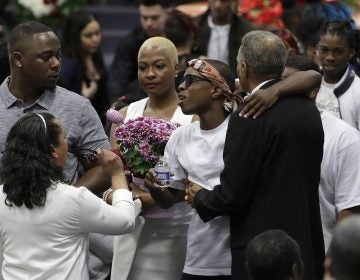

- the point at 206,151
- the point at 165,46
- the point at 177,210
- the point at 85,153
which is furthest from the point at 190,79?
the point at 177,210

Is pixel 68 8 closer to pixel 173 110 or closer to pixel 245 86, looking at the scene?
pixel 173 110

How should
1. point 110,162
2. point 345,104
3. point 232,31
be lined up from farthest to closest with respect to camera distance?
point 232,31, point 345,104, point 110,162

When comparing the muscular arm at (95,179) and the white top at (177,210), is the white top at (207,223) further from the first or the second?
the muscular arm at (95,179)

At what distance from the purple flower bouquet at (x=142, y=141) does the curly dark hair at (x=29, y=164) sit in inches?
29.3

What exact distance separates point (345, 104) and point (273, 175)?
6.04ft

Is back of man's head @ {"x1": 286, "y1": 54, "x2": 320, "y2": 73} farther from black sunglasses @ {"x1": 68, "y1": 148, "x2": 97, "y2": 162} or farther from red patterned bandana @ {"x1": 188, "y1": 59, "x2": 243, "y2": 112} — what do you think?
black sunglasses @ {"x1": 68, "y1": 148, "x2": 97, "y2": 162}

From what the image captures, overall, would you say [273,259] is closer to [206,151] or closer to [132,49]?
[206,151]

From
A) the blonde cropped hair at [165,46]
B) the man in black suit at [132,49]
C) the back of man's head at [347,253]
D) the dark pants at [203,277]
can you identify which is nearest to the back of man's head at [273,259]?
the dark pants at [203,277]

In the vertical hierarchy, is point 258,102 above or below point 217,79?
above

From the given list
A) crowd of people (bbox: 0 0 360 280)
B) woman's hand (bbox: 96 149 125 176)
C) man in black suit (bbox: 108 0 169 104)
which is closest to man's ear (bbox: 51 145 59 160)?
crowd of people (bbox: 0 0 360 280)

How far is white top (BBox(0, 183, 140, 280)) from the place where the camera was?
550 centimetres

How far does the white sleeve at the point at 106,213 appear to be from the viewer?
5.51 m

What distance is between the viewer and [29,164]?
5.54 metres

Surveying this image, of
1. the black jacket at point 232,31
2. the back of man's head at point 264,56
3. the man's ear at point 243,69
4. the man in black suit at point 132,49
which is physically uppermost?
the back of man's head at point 264,56
